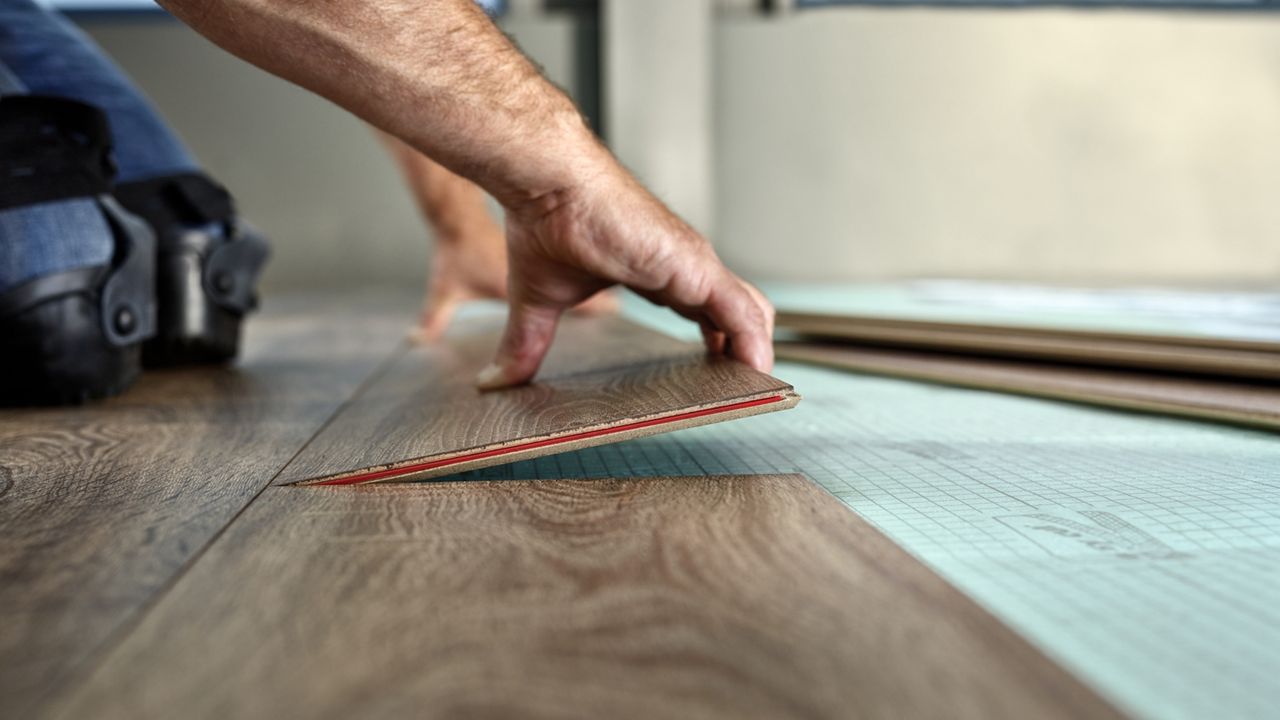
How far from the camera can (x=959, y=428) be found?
110cm

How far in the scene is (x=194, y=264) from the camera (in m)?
1.47

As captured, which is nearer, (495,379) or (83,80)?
(495,379)

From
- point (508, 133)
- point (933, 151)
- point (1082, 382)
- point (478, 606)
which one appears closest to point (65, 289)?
point (508, 133)

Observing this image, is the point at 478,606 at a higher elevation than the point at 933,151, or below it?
below

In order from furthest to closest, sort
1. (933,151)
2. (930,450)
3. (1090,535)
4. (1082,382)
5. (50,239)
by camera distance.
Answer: (933,151)
(1082,382)
(50,239)
(930,450)
(1090,535)

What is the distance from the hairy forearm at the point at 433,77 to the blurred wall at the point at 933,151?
4.01 meters

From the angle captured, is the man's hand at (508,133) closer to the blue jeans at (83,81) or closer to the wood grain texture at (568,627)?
the wood grain texture at (568,627)

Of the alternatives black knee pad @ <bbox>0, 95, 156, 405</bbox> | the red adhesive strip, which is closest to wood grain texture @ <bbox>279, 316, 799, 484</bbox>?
the red adhesive strip

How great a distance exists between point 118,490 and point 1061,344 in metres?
1.33

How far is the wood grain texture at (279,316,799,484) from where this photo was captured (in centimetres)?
74

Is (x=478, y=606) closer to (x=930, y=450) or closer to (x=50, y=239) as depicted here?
(x=930, y=450)

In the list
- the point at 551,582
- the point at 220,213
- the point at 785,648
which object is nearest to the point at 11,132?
the point at 220,213

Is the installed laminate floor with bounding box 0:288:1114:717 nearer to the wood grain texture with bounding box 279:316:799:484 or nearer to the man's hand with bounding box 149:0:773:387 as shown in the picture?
the wood grain texture with bounding box 279:316:799:484

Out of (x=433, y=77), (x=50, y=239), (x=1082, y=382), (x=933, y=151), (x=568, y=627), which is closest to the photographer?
(x=568, y=627)
